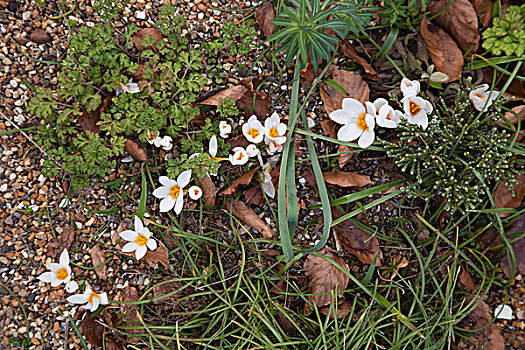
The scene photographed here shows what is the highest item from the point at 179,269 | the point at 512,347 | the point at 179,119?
the point at 179,119

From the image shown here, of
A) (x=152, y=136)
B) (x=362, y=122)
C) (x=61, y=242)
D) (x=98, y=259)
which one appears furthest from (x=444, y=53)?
(x=61, y=242)

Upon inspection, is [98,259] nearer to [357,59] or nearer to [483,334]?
[357,59]

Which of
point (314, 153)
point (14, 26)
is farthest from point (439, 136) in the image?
point (14, 26)

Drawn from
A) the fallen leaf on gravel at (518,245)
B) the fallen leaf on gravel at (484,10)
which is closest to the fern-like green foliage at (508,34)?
the fallen leaf on gravel at (484,10)

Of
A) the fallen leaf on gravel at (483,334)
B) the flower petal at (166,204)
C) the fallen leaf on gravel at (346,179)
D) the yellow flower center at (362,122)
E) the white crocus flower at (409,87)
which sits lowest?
the fallen leaf on gravel at (483,334)

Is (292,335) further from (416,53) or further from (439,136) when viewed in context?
(416,53)

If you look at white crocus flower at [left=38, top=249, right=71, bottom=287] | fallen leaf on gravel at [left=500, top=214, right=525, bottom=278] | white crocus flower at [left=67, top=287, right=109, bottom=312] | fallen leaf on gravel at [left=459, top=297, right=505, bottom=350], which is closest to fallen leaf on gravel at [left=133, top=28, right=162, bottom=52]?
white crocus flower at [left=38, top=249, right=71, bottom=287]

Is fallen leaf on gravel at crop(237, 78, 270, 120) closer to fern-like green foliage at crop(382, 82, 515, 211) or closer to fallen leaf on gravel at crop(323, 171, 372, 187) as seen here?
fallen leaf on gravel at crop(323, 171, 372, 187)

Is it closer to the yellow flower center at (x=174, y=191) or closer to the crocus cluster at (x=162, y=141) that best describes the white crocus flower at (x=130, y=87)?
the crocus cluster at (x=162, y=141)
